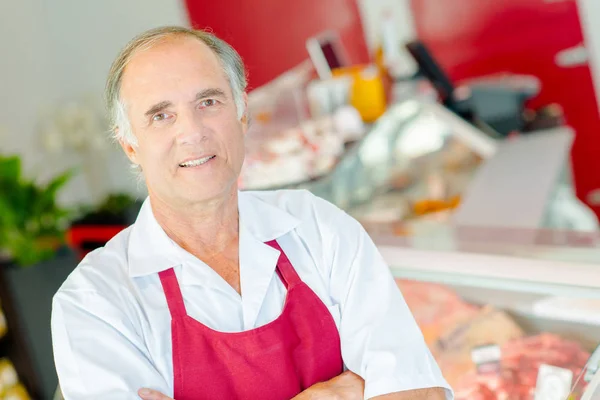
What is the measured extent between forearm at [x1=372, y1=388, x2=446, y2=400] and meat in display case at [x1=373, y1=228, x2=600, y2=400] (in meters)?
0.31

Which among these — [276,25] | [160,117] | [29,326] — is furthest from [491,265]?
[276,25]

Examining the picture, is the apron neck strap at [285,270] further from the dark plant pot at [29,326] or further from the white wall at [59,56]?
the white wall at [59,56]

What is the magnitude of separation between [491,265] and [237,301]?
802mm

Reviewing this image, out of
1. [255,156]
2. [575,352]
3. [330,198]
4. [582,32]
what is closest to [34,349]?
[255,156]

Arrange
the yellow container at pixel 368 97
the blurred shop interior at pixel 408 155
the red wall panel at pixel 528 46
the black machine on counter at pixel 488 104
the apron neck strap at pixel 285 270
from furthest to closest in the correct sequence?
the red wall panel at pixel 528 46
the black machine on counter at pixel 488 104
the yellow container at pixel 368 97
the blurred shop interior at pixel 408 155
the apron neck strap at pixel 285 270

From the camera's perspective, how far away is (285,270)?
1382 millimetres

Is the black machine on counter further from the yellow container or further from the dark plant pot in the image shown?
the dark plant pot

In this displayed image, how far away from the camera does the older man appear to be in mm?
1199

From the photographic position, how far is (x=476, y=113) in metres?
3.65

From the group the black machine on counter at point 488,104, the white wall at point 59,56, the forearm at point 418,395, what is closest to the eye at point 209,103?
the forearm at point 418,395

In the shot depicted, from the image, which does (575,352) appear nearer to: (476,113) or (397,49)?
(476,113)

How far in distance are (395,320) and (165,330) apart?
0.43 meters

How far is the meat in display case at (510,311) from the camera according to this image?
158 cm

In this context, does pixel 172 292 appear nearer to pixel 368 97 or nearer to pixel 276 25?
pixel 368 97
